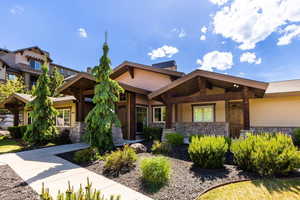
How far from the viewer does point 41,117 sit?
11.5 metres

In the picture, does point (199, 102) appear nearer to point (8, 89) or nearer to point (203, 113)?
point (203, 113)

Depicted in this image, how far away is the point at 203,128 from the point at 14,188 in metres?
9.97

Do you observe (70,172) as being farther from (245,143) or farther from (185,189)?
(245,143)

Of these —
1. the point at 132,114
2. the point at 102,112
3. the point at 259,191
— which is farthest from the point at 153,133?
the point at 259,191

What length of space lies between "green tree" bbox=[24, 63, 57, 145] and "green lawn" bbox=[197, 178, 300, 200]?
11.4m

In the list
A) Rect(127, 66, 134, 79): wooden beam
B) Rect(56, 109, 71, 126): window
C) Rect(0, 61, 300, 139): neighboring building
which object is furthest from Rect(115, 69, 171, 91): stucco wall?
Rect(56, 109, 71, 126): window

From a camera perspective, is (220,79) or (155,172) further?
(220,79)

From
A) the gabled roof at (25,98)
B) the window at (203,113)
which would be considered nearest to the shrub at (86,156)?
the gabled roof at (25,98)

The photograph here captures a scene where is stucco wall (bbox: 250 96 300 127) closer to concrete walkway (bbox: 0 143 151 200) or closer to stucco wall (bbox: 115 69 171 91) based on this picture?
stucco wall (bbox: 115 69 171 91)

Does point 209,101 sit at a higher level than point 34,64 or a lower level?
lower

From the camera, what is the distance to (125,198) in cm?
394

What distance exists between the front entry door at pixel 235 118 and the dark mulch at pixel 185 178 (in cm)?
575

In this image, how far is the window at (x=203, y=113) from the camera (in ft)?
40.3

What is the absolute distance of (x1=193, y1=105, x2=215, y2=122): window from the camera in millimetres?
12270
